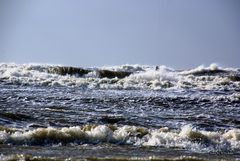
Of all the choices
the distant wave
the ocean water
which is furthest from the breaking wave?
the distant wave

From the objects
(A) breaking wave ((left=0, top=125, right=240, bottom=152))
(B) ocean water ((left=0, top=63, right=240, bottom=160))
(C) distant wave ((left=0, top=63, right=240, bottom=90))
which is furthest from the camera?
(C) distant wave ((left=0, top=63, right=240, bottom=90))

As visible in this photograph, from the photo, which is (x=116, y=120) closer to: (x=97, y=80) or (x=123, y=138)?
(x=123, y=138)

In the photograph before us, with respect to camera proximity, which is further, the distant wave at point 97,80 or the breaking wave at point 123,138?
the distant wave at point 97,80

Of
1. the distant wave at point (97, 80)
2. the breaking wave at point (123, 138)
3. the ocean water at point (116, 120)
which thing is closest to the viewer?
the ocean water at point (116, 120)

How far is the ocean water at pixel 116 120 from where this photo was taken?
10836 mm

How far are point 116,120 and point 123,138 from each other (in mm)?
3906

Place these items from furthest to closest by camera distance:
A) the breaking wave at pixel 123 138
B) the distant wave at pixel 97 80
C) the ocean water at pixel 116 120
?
1. the distant wave at pixel 97 80
2. the breaking wave at pixel 123 138
3. the ocean water at pixel 116 120

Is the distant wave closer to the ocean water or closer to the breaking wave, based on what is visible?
the ocean water

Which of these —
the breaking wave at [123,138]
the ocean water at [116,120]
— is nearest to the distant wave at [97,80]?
the ocean water at [116,120]

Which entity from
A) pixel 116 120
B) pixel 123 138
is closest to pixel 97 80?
pixel 116 120

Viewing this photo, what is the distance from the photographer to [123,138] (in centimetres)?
1248

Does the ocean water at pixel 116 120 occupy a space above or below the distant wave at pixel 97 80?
below

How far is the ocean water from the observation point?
35.6ft

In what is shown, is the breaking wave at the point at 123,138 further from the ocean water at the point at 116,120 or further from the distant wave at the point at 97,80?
the distant wave at the point at 97,80
